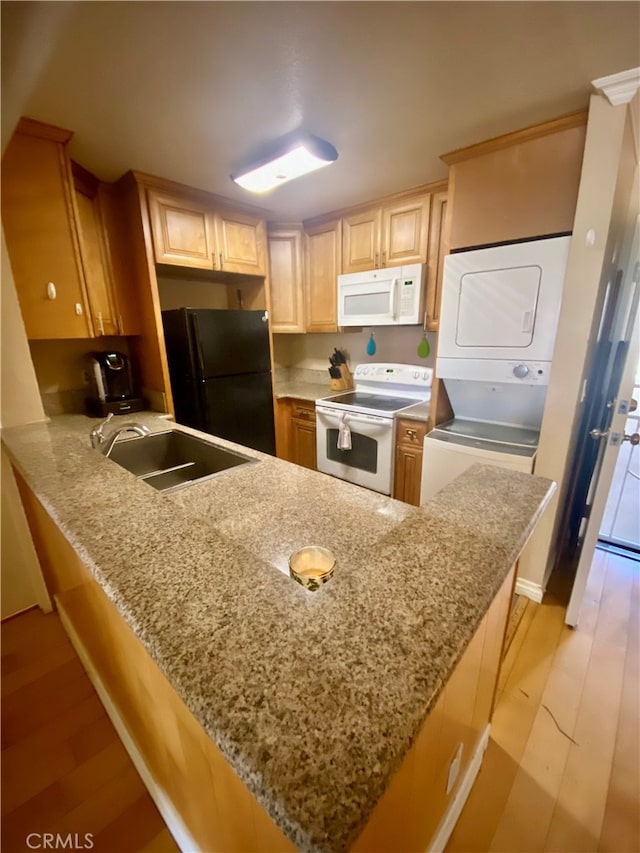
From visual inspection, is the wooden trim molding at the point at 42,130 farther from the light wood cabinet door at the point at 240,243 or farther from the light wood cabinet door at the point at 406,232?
the light wood cabinet door at the point at 406,232

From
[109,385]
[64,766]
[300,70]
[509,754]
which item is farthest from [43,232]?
[509,754]

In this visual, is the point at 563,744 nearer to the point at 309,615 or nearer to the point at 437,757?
the point at 437,757

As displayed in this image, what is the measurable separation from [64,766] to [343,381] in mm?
2756

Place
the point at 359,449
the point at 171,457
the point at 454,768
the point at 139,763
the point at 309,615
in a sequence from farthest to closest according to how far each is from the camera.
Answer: the point at 359,449
the point at 171,457
the point at 139,763
the point at 454,768
the point at 309,615

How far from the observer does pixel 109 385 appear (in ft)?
7.36

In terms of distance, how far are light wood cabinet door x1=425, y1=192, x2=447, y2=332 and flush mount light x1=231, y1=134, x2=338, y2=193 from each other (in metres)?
0.78

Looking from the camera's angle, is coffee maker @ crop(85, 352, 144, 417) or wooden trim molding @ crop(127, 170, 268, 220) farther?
coffee maker @ crop(85, 352, 144, 417)

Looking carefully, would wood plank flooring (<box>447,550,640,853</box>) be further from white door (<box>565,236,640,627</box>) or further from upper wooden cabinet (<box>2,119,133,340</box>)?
upper wooden cabinet (<box>2,119,133,340</box>)

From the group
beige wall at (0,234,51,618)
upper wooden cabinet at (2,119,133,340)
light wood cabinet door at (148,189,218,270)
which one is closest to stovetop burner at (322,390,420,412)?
light wood cabinet door at (148,189,218,270)

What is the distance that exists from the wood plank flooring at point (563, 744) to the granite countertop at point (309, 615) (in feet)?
3.40

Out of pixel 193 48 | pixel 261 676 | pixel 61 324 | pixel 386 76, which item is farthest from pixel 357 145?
pixel 261 676

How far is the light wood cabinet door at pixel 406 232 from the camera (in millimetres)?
2264

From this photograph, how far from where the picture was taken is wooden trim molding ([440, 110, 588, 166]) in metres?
1.48

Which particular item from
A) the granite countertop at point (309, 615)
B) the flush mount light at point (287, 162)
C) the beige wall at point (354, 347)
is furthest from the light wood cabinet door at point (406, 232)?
the granite countertop at point (309, 615)
